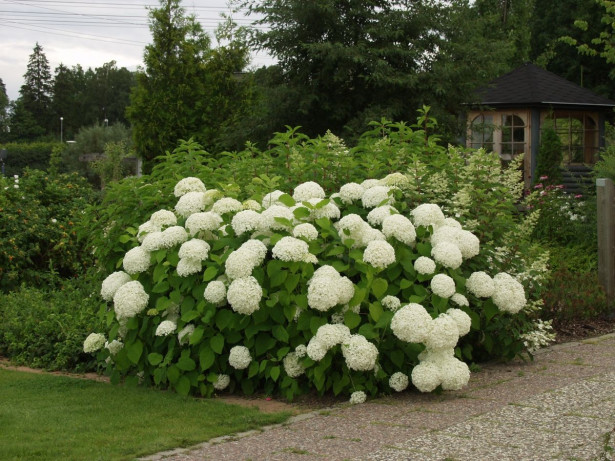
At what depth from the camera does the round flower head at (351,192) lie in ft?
20.1

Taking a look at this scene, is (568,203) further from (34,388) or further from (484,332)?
(34,388)

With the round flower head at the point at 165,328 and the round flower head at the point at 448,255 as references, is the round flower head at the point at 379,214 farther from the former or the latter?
the round flower head at the point at 165,328

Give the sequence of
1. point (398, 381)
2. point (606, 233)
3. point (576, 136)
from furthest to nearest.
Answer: point (576, 136)
point (606, 233)
point (398, 381)

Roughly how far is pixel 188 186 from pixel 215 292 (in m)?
1.39

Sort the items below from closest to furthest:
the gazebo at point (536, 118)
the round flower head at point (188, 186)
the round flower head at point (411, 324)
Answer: the round flower head at point (411, 324), the round flower head at point (188, 186), the gazebo at point (536, 118)

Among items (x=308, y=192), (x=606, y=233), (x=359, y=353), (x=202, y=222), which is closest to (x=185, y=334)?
(x=202, y=222)

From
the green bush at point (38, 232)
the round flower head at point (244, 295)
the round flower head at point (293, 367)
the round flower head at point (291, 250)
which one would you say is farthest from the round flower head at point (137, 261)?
the green bush at point (38, 232)

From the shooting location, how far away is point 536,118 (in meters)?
21.8

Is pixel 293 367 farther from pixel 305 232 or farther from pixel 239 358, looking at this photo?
pixel 305 232

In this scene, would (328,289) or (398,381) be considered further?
(398,381)

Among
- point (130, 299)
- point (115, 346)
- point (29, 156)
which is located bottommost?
point (115, 346)

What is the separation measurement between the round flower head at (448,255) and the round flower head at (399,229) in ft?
0.69

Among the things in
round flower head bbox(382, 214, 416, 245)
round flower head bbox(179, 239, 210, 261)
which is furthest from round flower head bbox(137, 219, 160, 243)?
round flower head bbox(382, 214, 416, 245)

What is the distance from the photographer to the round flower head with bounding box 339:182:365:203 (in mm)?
6125
